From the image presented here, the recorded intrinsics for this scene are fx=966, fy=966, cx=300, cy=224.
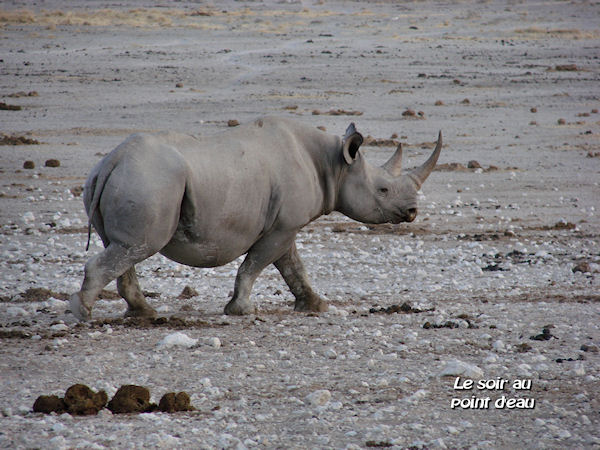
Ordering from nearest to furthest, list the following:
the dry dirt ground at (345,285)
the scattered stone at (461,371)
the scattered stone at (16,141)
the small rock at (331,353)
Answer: the dry dirt ground at (345,285) < the scattered stone at (461,371) < the small rock at (331,353) < the scattered stone at (16,141)

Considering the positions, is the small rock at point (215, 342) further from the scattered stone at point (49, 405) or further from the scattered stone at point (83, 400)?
A: the scattered stone at point (49, 405)

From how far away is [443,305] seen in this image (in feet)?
31.9

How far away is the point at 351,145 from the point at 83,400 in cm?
428

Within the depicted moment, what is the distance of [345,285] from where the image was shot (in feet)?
35.9

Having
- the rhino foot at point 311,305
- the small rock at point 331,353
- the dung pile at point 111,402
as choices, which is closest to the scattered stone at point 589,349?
the small rock at point 331,353

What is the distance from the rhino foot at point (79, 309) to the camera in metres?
8.14

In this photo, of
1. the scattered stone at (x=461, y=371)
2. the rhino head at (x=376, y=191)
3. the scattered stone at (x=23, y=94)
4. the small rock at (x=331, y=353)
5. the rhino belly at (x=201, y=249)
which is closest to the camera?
the scattered stone at (x=461, y=371)

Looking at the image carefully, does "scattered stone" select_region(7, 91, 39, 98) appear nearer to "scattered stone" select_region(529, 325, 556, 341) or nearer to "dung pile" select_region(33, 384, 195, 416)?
"scattered stone" select_region(529, 325, 556, 341)

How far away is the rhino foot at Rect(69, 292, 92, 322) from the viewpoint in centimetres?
814

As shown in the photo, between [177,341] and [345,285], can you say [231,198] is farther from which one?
[345,285]

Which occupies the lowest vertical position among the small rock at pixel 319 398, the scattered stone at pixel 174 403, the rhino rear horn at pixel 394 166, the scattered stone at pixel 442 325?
the scattered stone at pixel 442 325

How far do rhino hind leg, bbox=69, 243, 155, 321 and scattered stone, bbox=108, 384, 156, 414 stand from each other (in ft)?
6.79

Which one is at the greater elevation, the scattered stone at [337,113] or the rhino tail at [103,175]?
the rhino tail at [103,175]

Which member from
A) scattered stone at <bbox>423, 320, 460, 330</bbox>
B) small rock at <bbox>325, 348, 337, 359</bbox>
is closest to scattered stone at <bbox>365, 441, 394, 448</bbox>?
small rock at <bbox>325, 348, 337, 359</bbox>
